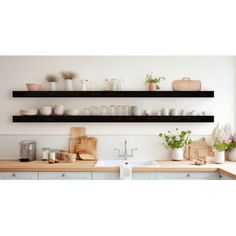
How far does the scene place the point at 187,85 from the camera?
3.81m

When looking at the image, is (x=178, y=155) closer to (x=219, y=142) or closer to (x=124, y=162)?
(x=219, y=142)

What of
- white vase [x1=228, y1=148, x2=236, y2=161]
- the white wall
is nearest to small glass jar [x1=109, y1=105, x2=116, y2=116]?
the white wall

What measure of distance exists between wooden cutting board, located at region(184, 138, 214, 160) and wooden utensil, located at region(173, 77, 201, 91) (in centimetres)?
64

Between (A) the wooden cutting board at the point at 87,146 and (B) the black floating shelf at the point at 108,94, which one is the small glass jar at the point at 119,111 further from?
(A) the wooden cutting board at the point at 87,146

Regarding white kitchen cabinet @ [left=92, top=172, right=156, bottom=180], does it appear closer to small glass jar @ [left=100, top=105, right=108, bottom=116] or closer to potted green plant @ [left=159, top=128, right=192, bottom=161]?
potted green plant @ [left=159, top=128, right=192, bottom=161]

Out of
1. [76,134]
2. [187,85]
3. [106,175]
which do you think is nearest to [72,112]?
[76,134]

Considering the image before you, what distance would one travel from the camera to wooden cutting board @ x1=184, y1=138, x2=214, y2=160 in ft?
12.4

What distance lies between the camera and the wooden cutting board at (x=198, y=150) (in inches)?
149

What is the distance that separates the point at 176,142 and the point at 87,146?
1058mm

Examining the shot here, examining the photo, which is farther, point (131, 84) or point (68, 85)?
point (131, 84)

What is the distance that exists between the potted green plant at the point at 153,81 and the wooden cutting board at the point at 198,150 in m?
0.82

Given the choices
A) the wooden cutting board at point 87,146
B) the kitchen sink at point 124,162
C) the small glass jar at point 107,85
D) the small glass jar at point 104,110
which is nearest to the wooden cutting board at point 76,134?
the wooden cutting board at point 87,146
